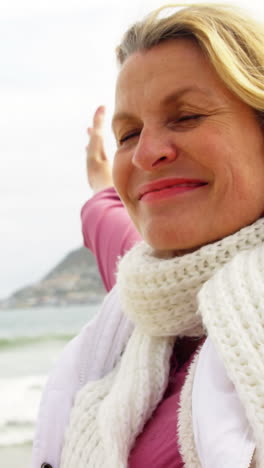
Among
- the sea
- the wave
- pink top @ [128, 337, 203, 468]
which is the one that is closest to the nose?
pink top @ [128, 337, 203, 468]

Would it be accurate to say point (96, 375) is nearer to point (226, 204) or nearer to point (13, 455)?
point (226, 204)

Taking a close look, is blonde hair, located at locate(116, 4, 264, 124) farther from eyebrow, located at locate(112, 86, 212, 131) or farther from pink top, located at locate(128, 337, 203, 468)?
pink top, located at locate(128, 337, 203, 468)

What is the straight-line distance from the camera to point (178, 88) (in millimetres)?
1197

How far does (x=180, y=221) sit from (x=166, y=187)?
80 millimetres

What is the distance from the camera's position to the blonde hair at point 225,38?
1.16 m

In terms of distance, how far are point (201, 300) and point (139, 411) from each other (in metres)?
0.27

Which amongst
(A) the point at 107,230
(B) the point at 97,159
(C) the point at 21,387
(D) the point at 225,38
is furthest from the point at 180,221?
(C) the point at 21,387

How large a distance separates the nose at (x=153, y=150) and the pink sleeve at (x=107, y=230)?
2.18ft

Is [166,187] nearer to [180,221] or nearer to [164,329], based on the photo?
[180,221]

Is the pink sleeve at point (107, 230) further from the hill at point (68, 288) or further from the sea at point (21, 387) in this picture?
the hill at point (68, 288)

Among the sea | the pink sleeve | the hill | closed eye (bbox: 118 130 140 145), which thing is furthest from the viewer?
the hill

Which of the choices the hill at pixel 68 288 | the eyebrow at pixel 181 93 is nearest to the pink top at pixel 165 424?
the eyebrow at pixel 181 93

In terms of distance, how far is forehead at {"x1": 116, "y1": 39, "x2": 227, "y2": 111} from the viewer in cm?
119

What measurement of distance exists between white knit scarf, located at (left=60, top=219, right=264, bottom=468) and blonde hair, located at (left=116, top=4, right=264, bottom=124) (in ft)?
0.82
